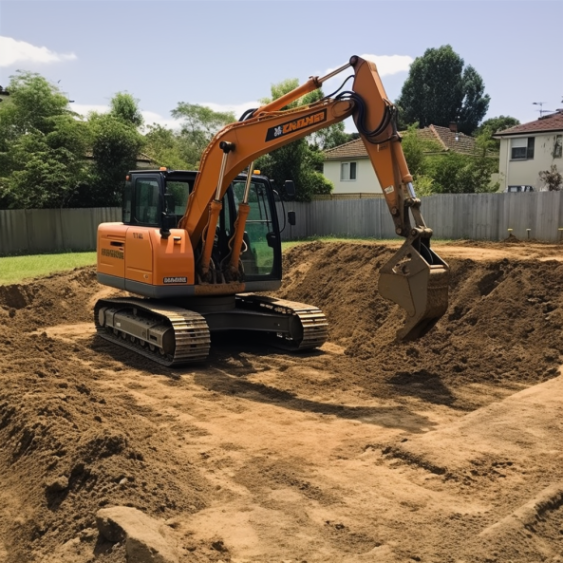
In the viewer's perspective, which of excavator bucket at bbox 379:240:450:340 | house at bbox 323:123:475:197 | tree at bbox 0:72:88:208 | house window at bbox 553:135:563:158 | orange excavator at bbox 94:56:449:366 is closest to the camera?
excavator bucket at bbox 379:240:450:340

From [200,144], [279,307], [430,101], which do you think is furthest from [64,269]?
[430,101]

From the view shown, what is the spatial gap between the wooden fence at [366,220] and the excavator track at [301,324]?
461 inches

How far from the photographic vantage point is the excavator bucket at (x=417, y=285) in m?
6.98

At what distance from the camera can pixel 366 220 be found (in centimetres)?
2550

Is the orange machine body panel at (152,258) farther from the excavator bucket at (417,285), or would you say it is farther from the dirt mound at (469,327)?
the excavator bucket at (417,285)

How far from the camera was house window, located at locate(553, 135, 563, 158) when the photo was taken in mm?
30859

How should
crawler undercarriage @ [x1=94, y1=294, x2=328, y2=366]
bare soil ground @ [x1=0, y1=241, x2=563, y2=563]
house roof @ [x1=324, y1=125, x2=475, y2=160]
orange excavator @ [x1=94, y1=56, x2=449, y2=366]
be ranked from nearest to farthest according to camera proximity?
bare soil ground @ [x1=0, y1=241, x2=563, y2=563]
orange excavator @ [x1=94, y1=56, x2=449, y2=366]
crawler undercarriage @ [x1=94, y1=294, x2=328, y2=366]
house roof @ [x1=324, y1=125, x2=475, y2=160]

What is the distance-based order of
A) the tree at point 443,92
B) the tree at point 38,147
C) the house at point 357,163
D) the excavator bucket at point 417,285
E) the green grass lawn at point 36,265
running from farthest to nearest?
the tree at point 443,92
the house at point 357,163
the tree at point 38,147
the green grass lawn at point 36,265
the excavator bucket at point 417,285

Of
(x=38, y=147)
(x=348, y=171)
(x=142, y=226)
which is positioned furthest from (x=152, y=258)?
(x=348, y=171)

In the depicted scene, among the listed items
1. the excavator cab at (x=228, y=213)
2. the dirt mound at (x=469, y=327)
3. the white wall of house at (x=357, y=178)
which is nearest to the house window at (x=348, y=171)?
the white wall of house at (x=357, y=178)

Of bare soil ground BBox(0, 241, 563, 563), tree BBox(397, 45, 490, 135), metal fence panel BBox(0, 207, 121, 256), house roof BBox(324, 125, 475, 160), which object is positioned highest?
tree BBox(397, 45, 490, 135)

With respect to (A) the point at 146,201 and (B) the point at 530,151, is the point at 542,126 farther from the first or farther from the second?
(A) the point at 146,201

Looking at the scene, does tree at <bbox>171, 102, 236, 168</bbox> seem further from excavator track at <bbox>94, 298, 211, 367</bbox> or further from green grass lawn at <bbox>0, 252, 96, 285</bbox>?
excavator track at <bbox>94, 298, 211, 367</bbox>

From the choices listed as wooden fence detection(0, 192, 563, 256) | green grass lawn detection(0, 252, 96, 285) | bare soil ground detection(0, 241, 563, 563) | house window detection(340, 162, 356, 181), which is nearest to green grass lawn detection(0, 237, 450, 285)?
green grass lawn detection(0, 252, 96, 285)
